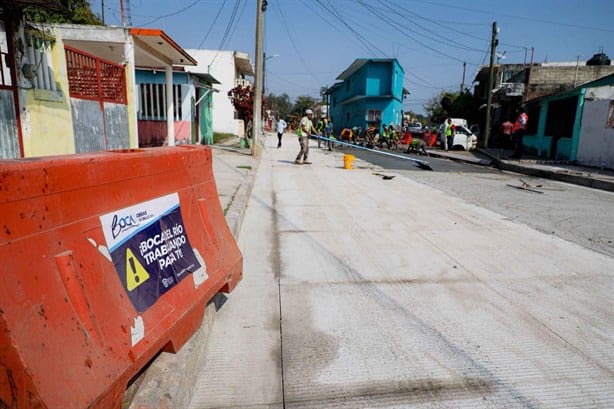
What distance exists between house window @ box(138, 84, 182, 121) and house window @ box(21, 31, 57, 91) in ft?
34.2

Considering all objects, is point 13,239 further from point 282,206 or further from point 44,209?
point 282,206

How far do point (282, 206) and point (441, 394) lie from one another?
5712 millimetres

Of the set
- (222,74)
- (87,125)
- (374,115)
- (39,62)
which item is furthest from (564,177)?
(374,115)

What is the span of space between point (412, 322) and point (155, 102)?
1635cm

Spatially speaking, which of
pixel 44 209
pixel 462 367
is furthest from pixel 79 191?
pixel 462 367

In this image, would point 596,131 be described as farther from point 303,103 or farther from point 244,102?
Result: point 303,103

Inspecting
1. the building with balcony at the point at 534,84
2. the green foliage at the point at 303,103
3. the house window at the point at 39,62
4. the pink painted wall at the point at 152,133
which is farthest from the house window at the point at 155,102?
the green foliage at the point at 303,103

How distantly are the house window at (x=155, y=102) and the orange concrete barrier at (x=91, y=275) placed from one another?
1540 cm

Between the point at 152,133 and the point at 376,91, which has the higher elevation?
the point at 376,91

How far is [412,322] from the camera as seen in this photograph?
339cm

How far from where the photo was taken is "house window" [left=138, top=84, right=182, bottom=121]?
55.7ft

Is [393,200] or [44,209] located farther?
[393,200]

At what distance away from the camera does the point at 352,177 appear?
1239 cm

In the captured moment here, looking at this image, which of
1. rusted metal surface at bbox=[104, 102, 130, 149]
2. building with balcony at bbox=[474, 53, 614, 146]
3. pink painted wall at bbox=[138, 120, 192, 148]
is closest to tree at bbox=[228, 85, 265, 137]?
pink painted wall at bbox=[138, 120, 192, 148]
